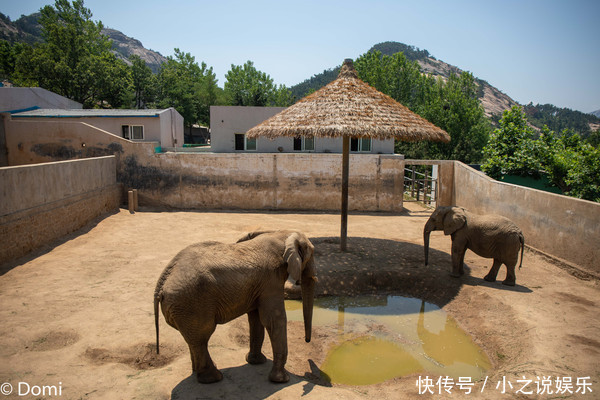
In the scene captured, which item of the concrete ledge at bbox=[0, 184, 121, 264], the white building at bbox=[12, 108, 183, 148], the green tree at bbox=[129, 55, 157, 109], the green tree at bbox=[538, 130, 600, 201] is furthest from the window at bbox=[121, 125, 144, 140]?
the green tree at bbox=[129, 55, 157, 109]

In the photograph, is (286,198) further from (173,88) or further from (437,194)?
(173,88)

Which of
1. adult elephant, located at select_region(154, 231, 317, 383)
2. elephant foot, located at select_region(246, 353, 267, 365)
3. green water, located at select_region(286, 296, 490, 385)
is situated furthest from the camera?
green water, located at select_region(286, 296, 490, 385)

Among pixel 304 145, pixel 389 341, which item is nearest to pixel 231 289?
pixel 389 341

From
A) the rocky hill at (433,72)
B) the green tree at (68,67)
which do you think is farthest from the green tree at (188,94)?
the rocky hill at (433,72)

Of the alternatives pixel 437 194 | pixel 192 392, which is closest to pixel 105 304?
pixel 192 392

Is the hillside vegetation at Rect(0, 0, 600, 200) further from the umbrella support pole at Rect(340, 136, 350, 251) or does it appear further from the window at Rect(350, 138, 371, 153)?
the umbrella support pole at Rect(340, 136, 350, 251)

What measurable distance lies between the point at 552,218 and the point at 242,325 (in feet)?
24.3

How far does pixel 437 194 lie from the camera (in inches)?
635

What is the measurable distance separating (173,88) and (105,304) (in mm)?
36765

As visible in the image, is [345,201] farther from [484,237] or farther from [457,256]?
[484,237]

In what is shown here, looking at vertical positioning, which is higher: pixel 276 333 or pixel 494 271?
pixel 276 333

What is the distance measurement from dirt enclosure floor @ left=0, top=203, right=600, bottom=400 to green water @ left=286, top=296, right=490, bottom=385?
0.22 m

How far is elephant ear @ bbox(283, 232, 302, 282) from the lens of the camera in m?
4.38

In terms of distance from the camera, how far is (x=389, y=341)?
6.07 m
